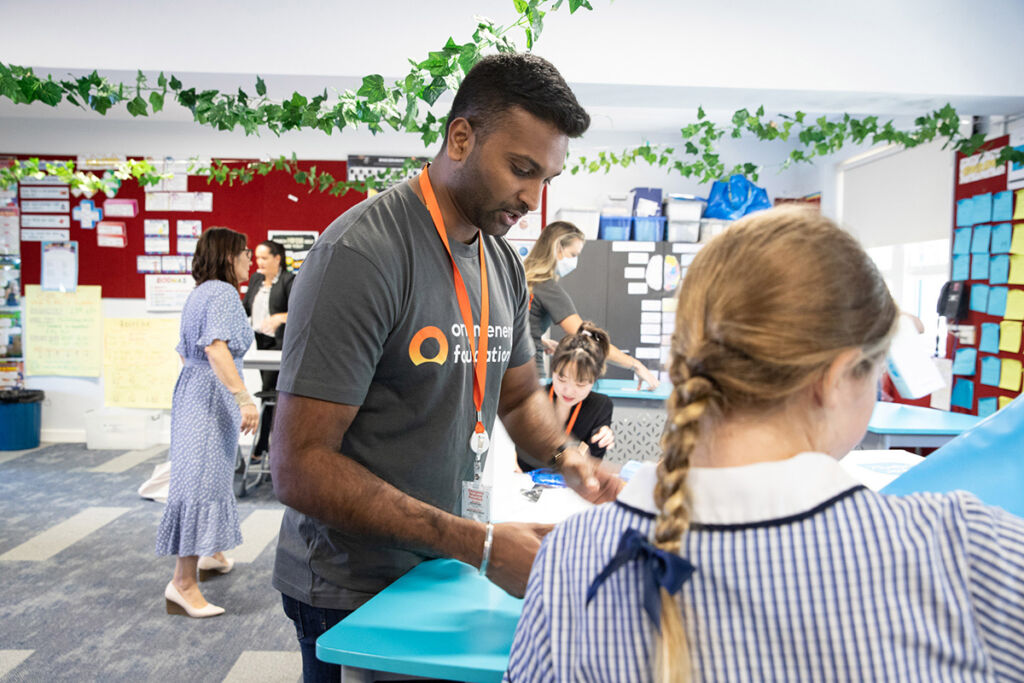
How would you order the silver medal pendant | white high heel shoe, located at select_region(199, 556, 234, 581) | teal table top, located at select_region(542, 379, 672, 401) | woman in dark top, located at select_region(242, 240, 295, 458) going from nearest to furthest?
the silver medal pendant < white high heel shoe, located at select_region(199, 556, 234, 581) < teal table top, located at select_region(542, 379, 672, 401) < woman in dark top, located at select_region(242, 240, 295, 458)

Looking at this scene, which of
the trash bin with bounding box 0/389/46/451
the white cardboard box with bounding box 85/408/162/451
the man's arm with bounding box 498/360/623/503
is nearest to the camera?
the man's arm with bounding box 498/360/623/503

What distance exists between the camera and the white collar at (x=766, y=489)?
56 centimetres

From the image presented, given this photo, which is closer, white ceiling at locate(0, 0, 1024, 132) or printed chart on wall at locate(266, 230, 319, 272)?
white ceiling at locate(0, 0, 1024, 132)

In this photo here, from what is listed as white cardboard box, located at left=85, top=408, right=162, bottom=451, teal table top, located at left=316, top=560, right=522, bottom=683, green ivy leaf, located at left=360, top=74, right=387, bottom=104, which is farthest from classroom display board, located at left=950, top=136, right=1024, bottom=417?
white cardboard box, located at left=85, top=408, right=162, bottom=451

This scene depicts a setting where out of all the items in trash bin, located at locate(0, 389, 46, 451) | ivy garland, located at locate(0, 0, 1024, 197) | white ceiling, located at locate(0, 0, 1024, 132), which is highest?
white ceiling, located at locate(0, 0, 1024, 132)

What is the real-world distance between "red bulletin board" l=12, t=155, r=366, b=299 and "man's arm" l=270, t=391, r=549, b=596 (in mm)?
5412

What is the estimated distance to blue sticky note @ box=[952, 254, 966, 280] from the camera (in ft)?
14.3

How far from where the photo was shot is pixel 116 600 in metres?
3.00

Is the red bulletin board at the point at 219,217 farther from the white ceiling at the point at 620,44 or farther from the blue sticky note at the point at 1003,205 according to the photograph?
the blue sticky note at the point at 1003,205

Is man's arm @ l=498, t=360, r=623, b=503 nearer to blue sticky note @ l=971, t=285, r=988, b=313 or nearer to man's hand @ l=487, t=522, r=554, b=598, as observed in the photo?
man's hand @ l=487, t=522, r=554, b=598

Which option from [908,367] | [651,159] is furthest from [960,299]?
[908,367]

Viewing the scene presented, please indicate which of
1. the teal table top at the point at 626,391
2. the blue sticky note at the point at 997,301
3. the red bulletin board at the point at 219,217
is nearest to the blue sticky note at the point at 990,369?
the blue sticky note at the point at 997,301

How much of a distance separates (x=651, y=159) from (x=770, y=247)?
4.57 meters

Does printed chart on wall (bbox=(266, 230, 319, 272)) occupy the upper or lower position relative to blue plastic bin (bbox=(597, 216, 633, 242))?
lower
